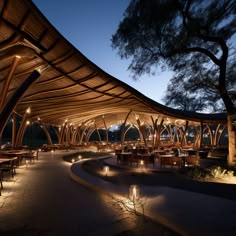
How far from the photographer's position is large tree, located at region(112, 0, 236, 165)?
10484mm

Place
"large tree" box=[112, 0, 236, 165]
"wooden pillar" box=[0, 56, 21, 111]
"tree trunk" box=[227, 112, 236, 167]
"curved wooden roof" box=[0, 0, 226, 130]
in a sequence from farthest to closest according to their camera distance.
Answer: "tree trunk" box=[227, 112, 236, 167] < "large tree" box=[112, 0, 236, 165] < "wooden pillar" box=[0, 56, 21, 111] < "curved wooden roof" box=[0, 0, 226, 130]

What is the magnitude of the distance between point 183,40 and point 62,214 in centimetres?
974

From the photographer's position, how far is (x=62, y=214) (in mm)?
4672

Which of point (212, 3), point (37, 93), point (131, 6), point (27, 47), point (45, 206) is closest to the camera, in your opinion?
point (45, 206)

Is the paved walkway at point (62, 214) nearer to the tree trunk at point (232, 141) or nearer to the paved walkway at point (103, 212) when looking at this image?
the paved walkway at point (103, 212)

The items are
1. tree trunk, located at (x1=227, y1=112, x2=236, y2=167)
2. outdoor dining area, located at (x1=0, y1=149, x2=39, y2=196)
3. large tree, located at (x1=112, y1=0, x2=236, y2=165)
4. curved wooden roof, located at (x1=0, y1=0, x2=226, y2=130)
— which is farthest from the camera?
tree trunk, located at (x1=227, y1=112, x2=236, y2=167)

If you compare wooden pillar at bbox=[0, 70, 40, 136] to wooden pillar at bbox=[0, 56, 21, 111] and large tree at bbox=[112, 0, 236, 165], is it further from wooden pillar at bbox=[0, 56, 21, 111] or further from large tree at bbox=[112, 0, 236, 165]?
large tree at bbox=[112, 0, 236, 165]

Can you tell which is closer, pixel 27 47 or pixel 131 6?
pixel 27 47

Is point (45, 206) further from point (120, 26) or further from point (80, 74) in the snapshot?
point (120, 26)

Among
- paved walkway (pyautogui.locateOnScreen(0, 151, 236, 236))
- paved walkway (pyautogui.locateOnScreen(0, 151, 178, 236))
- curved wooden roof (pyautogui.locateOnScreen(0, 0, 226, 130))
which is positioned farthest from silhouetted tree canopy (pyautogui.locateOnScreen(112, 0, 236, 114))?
paved walkway (pyautogui.locateOnScreen(0, 151, 178, 236))

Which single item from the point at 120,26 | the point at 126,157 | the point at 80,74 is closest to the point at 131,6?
the point at 120,26

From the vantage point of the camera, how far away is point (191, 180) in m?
8.97

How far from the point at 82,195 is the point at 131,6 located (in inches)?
378

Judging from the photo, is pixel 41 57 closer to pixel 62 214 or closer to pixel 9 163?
pixel 62 214
